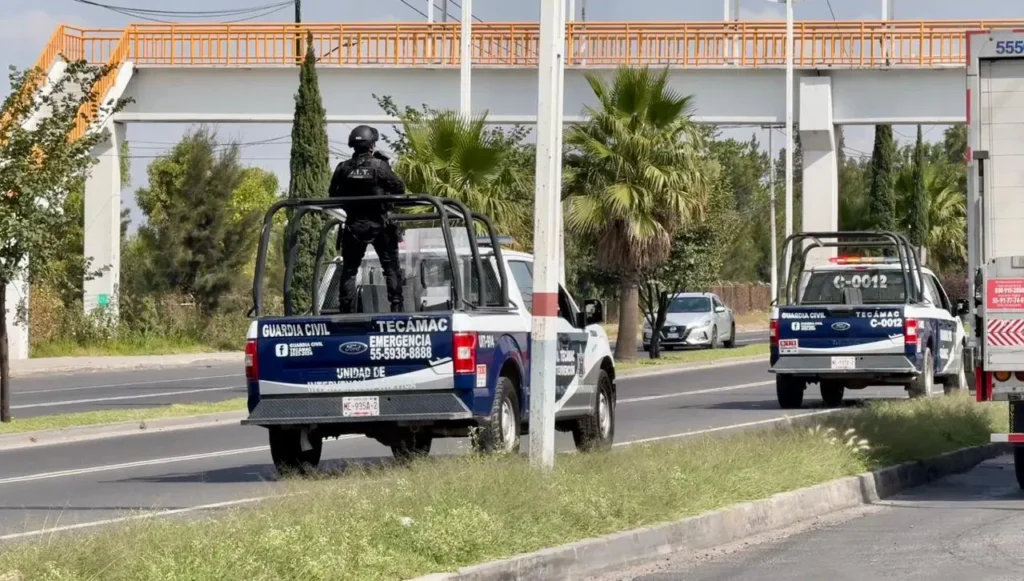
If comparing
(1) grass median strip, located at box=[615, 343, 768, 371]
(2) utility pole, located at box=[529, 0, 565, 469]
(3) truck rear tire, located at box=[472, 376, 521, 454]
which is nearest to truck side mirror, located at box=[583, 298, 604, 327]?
(3) truck rear tire, located at box=[472, 376, 521, 454]

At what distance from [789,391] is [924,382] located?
190 cm

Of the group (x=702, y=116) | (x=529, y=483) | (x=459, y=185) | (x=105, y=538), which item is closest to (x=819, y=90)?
(x=702, y=116)

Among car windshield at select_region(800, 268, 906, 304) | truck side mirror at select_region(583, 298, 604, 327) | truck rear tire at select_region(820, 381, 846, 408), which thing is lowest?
truck rear tire at select_region(820, 381, 846, 408)

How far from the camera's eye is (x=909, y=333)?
22859mm

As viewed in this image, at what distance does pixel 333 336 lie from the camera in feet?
45.6

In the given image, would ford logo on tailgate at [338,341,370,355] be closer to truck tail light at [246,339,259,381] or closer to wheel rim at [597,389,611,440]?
truck tail light at [246,339,259,381]

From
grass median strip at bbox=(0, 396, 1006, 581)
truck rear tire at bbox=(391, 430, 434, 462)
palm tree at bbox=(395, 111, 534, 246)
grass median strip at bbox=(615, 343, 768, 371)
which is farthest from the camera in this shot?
grass median strip at bbox=(615, 343, 768, 371)

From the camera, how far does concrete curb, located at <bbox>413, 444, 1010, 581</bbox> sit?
888 centimetres

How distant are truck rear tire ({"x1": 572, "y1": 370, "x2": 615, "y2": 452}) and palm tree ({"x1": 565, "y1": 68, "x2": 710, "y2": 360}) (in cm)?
1868

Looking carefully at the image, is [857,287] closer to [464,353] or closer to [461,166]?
[461,166]

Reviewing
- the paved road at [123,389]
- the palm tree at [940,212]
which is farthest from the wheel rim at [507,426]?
the palm tree at [940,212]

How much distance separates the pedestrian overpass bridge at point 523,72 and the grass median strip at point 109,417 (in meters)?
17.7

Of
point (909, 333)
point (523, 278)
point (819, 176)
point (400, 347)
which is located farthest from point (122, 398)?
point (819, 176)

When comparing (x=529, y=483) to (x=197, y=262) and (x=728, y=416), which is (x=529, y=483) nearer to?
(x=728, y=416)
